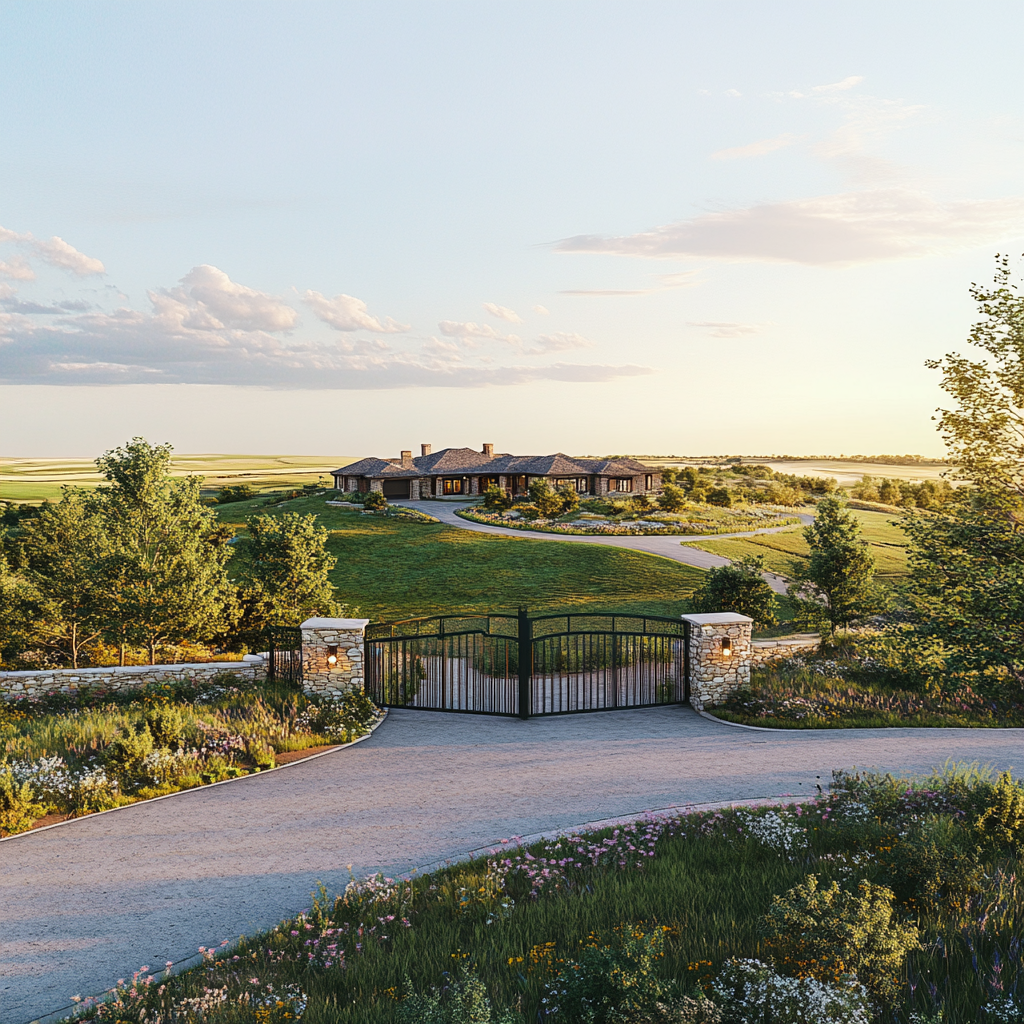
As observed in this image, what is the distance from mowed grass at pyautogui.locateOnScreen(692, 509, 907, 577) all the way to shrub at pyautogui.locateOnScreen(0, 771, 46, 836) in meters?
30.5

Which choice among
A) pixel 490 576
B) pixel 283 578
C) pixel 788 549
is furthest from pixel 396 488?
pixel 283 578

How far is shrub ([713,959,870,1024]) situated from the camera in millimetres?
3904

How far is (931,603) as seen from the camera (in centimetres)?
1359

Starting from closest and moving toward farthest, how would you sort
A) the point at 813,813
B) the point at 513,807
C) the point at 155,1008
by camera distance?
the point at 155,1008 < the point at 813,813 < the point at 513,807

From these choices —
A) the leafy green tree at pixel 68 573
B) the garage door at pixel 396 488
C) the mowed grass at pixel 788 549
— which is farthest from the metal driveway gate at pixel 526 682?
the garage door at pixel 396 488

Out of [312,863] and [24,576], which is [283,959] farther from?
[24,576]

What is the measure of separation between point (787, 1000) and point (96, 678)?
14452 mm

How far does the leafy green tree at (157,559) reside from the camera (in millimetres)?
17703

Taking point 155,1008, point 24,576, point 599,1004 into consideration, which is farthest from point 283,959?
point 24,576

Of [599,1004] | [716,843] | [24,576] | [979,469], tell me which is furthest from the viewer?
[24,576]

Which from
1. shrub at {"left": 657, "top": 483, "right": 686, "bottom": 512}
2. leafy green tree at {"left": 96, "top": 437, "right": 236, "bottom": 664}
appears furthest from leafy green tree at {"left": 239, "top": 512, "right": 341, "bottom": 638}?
shrub at {"left": 657, "top": 483, "right": 686, "bottom": 512}

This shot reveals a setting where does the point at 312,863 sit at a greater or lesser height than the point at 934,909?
lesser

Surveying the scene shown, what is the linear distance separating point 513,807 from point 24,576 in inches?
1120

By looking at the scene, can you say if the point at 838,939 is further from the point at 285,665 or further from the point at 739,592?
the point at 739,592
